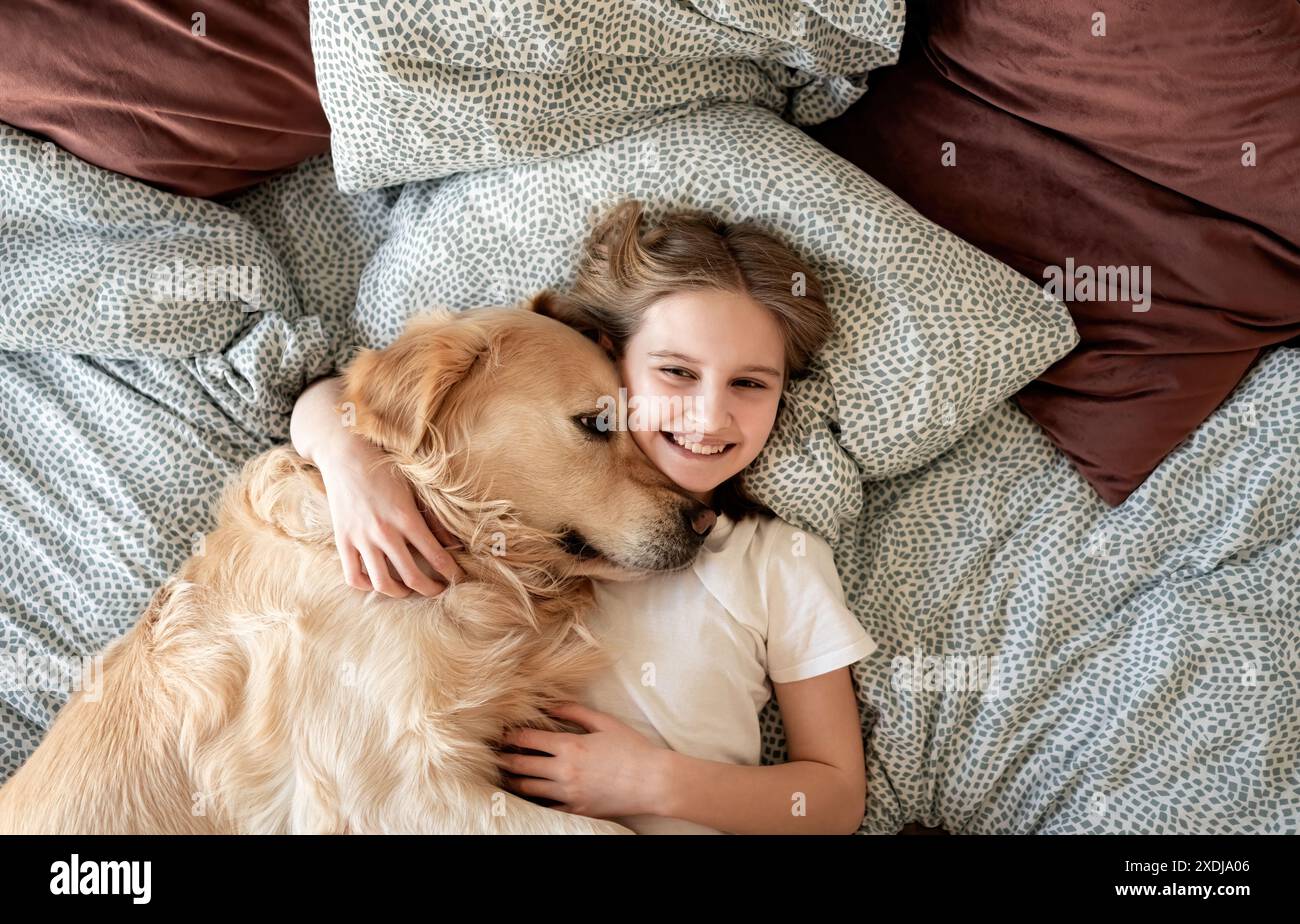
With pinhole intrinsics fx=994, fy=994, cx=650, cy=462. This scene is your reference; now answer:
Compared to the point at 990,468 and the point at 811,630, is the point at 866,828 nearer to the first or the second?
the point at 811,630

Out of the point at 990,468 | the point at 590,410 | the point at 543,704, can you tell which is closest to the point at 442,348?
the point at 590,410

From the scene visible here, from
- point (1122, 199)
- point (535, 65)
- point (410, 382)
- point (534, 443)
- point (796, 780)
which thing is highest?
point (535, 65)

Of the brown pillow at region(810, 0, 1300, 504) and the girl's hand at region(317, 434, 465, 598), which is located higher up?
the brown pillow at region(810, 0, 1300, 504)

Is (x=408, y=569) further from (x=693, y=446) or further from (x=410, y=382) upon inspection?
(x=693, y=446)

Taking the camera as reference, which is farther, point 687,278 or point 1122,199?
point 1122,199

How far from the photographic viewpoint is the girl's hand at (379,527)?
1.88 metres

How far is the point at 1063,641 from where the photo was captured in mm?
2170

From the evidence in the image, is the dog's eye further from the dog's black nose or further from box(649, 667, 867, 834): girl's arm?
box(649, 667, 867, 834): girl's arm

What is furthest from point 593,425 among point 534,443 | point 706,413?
point 706,413

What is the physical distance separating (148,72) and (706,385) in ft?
4.87

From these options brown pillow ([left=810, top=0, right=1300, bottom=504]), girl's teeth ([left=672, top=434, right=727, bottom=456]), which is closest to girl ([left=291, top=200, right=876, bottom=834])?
girl's teeth ([left=672, top=434, right=727, bottom=456])

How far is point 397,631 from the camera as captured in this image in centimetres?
186

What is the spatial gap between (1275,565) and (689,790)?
133cm

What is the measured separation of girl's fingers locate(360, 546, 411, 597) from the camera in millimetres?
1863
